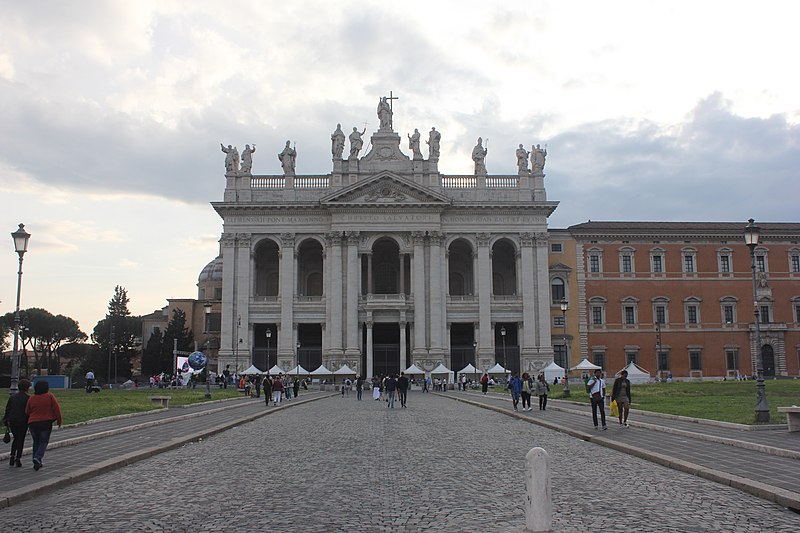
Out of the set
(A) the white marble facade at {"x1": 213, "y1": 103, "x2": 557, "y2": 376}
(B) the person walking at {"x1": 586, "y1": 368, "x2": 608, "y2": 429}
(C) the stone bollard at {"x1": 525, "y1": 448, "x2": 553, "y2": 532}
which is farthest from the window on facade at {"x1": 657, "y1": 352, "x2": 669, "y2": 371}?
(C) the stone bollard at {"x1": 525, "y1": 448, "x2": 553, "y2": 532}

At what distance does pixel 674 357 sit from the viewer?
70375 millimetres

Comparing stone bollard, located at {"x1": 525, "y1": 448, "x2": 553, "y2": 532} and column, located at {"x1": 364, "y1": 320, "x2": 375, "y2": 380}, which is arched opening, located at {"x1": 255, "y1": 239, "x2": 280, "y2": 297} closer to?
column, located at {"x1": 364, "y1": 320, "x2": 375, "y2": 380}

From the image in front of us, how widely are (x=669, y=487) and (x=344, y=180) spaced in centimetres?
6008

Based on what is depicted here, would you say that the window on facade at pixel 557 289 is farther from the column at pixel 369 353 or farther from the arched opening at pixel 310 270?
the arched opening at pixel 310 270

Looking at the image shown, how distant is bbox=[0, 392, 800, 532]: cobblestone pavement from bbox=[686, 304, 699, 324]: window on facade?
57820 millimetres

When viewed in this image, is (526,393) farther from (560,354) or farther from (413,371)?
(560,354)

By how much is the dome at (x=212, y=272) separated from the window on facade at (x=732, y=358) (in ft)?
193

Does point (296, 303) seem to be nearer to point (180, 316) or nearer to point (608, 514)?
point (180, 316)

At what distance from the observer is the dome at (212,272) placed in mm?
99688

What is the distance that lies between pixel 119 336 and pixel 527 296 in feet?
151

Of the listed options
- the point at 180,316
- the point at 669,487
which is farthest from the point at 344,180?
the point at 669,487

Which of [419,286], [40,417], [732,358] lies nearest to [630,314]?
[732,358]

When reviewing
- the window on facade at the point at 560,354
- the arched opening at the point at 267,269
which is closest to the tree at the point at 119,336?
the arched opening at the point at 267,269

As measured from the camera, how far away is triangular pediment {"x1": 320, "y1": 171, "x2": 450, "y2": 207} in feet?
221
